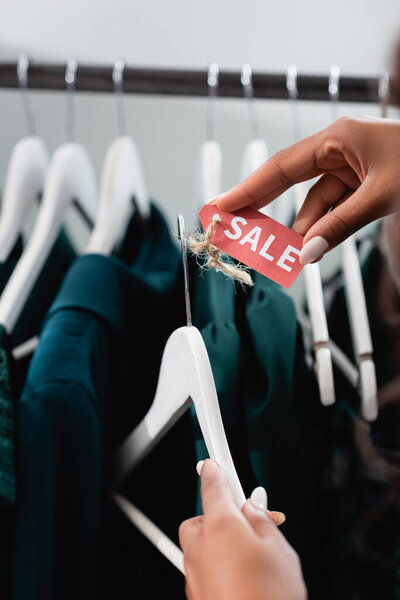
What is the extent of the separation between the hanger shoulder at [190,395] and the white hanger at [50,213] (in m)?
0.17

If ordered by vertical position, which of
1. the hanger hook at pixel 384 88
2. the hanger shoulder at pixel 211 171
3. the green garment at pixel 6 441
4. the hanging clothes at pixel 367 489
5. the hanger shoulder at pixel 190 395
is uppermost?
the hanger hook at pixel 384 88

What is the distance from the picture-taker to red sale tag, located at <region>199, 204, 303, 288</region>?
28 cm

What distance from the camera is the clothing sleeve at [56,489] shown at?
0.37m

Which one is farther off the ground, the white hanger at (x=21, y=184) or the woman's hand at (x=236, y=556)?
the white hanger at (x=21, y=184)

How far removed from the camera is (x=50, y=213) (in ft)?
1.75

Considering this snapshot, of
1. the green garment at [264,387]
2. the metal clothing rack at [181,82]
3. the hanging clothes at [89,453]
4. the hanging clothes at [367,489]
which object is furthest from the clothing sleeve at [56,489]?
the metal clothing rack at [181,82]

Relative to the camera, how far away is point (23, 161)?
1.94 ft

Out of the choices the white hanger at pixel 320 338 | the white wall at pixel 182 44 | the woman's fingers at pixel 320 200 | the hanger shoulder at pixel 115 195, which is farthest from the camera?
the white wall at pixel 182 44

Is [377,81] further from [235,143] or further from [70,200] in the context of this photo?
[70,200]

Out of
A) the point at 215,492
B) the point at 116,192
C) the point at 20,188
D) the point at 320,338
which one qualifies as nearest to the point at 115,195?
the point at 116,192

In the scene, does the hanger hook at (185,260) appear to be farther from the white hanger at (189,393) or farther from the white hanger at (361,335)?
the white hanger at (361,335)

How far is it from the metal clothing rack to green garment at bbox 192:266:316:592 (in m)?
0.34

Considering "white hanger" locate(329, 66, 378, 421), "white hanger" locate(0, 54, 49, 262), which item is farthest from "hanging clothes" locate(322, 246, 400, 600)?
"white hanger" locate(0, 54, 49, 262)

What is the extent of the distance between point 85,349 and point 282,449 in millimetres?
172
